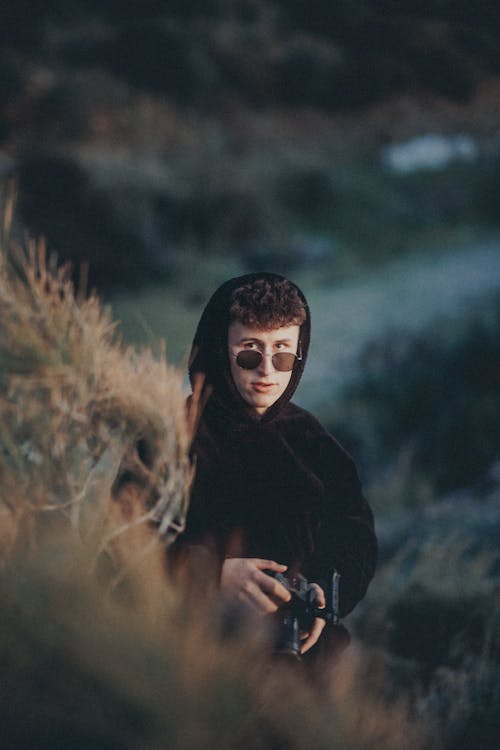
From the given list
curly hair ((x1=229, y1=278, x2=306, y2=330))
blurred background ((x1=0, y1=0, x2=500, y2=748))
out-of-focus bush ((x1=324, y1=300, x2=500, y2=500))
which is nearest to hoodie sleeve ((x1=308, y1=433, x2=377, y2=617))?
curly hair ((x1=229, y1=278, x2=306, y2=330))

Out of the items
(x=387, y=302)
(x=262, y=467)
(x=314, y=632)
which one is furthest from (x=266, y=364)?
(x=387, y=302)

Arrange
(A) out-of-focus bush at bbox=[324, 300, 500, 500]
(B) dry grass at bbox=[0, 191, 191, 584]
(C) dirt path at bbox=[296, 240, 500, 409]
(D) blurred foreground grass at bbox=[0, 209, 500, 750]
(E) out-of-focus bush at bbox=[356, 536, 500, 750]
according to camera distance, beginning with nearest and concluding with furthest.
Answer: (D) blurred foreground grass at bbox=[0, 209, 500, 750] → (B) dry grass at bbox=[0, 191, 191, 584] → (E) out-of-focus bush at bbox=[356, 536, 500, 750] → (A) out-of-focus bush at bbox=[324, 300, 500, 500] → (C) dirt path at bbox=[296, 240, 500, 409]

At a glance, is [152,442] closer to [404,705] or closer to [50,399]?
[50,399]

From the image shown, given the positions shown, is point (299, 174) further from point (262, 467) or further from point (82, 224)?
point (262, 467)

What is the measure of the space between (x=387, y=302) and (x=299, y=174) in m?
0.60

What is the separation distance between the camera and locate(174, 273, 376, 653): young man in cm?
97

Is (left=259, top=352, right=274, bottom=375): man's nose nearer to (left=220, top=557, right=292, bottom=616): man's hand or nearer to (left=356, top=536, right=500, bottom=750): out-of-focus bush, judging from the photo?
(left=220, top=557, right=292, bottom=616): man's hand

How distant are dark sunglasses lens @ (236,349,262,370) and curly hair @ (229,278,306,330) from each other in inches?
1.4

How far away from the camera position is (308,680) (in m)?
0.97

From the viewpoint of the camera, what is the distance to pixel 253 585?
3.13ft

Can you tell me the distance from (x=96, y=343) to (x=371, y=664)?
953 millimetres

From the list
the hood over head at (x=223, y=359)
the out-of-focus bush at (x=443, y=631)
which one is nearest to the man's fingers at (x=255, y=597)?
the hood over head at (x=223, y=359)

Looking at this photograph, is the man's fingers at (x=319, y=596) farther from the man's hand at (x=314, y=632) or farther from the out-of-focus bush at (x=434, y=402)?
the out-of-focus bush at (x=434, y=402)

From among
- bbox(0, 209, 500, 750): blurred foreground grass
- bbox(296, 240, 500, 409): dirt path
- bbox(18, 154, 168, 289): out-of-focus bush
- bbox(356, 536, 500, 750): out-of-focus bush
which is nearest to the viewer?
bbox(0, 209, 500, 750): blurred foreground grass
